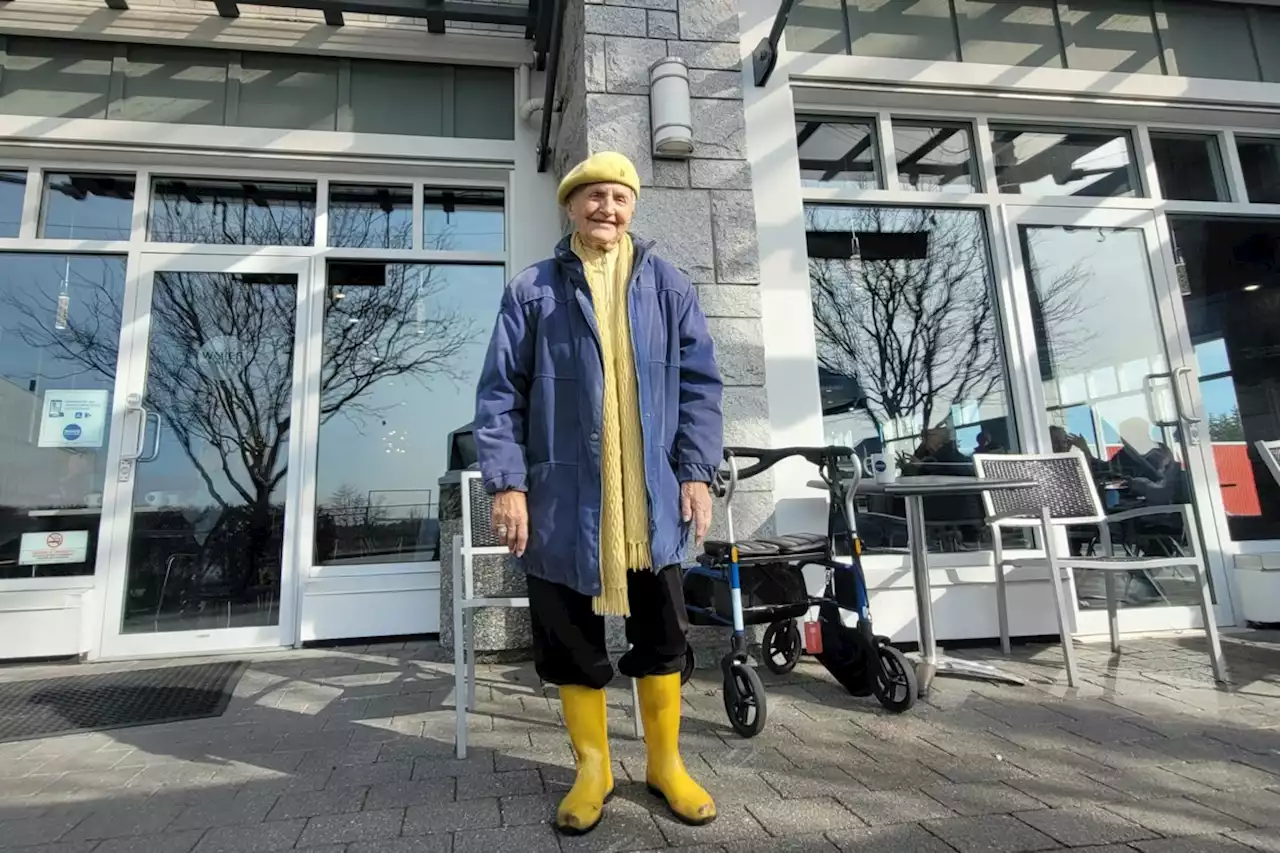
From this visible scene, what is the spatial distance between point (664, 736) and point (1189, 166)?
4.79 metres

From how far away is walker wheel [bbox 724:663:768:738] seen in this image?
1.95 metres

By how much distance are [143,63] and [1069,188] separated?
5.37m

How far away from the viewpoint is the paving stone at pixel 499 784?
→ 165cm

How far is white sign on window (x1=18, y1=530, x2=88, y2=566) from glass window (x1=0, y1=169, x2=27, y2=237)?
5.45 ft

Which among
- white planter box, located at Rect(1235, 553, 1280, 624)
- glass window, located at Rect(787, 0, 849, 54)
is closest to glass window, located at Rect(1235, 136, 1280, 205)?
white planter box, located at Rect(1235, 553, 1280, 624)

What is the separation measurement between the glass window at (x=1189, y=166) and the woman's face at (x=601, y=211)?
400 centimetres

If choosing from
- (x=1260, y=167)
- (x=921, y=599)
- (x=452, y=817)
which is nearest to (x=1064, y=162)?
(x=1260, y=167)

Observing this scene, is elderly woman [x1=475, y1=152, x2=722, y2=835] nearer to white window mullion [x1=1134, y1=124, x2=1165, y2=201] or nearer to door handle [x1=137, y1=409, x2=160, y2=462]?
door handle [x1=137, y1=409, x2=160, y2=462]

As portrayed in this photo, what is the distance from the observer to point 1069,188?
3844 mm

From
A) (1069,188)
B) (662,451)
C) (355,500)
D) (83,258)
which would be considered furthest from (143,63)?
(1069,188)

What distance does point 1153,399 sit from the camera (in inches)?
145

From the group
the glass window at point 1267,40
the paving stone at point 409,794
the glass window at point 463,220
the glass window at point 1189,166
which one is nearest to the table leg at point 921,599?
the paving stone at point 409,794

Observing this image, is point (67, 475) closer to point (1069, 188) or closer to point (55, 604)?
point (55, 604)

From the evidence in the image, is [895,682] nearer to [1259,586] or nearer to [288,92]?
[1259,586]
